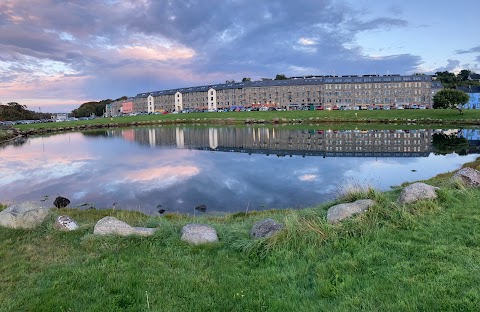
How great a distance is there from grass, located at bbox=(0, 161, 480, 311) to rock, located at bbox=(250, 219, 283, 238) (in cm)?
30

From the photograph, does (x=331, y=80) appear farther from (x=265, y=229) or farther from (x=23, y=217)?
(x=23, y=217)

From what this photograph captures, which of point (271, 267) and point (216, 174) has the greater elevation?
point (271, 267)

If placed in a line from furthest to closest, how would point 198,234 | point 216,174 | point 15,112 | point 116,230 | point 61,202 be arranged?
point 15,112 → point 216,174 → point 61,202 → point 116,230 → point 198,234

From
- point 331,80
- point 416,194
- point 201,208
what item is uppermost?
point 331,80

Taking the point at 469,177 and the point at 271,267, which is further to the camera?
the point at 469,177

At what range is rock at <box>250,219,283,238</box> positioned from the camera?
31.2 feet

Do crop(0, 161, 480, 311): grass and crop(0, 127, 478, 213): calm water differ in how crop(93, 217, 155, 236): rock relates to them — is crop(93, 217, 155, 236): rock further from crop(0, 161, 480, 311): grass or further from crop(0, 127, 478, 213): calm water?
crop(0, 127, 478, 213): calm water

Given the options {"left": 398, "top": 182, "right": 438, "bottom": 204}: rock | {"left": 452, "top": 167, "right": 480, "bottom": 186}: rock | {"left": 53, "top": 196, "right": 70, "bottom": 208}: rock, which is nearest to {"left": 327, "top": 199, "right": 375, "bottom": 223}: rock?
{"left": 398, "top": 182, "right": 438, "bottom": 204}: rock

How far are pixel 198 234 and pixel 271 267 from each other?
105 inches

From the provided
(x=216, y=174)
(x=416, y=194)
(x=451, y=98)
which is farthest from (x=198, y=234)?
(x=451, y=98)

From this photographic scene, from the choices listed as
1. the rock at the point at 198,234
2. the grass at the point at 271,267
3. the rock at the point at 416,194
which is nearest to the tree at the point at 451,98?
the rock at the point at 416,194

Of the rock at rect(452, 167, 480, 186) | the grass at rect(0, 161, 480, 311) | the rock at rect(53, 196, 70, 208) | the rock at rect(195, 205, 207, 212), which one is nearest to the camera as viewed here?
the grass at rect(0, 161, 480, 311)

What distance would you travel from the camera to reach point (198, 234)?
9.70 m

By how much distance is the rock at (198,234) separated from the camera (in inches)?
375
